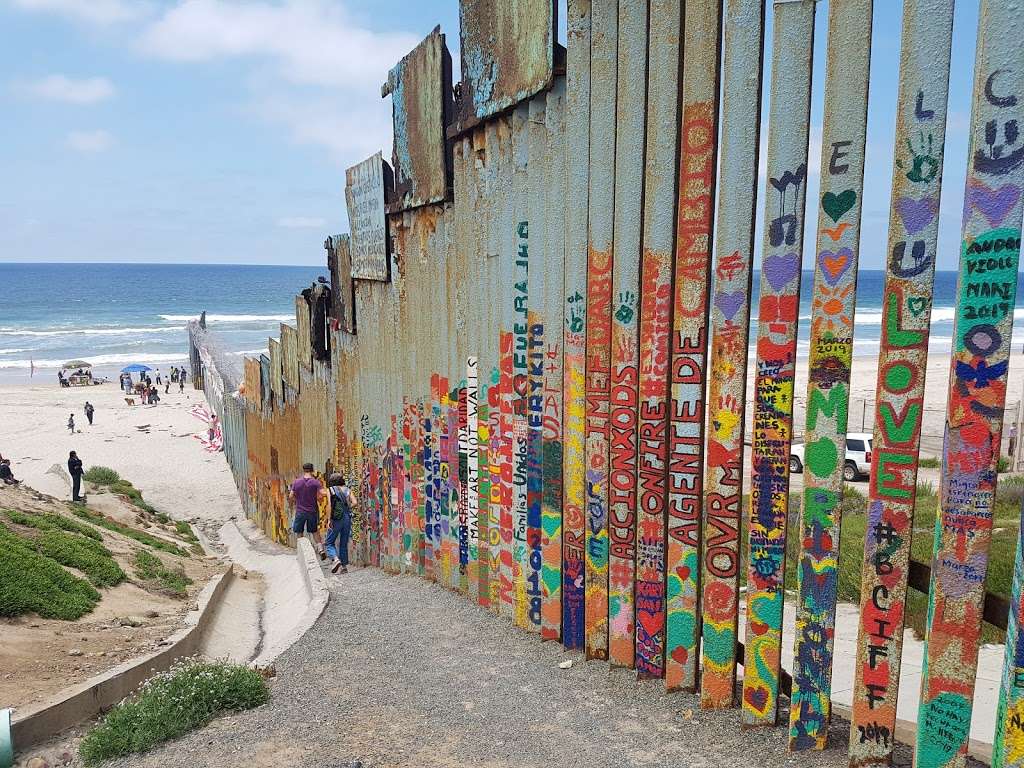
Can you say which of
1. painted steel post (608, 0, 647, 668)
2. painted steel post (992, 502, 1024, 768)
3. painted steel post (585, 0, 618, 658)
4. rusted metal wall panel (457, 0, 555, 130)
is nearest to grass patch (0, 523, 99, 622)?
painted steel post (585, 0, 618, 658)

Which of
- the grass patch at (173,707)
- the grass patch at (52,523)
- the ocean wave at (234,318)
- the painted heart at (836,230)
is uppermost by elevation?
the painted heart at (836,230)

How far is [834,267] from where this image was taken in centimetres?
400

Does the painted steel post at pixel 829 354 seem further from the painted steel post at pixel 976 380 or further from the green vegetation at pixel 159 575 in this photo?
the green vegetation at pixel 159 575

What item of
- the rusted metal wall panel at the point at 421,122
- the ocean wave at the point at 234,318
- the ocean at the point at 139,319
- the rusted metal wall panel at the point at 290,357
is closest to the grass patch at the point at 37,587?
the rusted metal wall panel at the point at 421,122

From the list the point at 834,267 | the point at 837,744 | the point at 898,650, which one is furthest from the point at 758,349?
the point at 837,744

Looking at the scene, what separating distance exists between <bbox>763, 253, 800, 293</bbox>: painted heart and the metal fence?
11 mm

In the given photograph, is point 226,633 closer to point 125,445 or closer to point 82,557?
point 82,557

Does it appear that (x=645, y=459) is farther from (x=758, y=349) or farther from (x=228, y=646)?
(x=228, y=646)

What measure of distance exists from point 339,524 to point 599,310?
6.46 meters

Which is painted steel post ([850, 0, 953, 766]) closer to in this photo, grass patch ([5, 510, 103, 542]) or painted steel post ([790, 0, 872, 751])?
painted steel post ([790, 0, 872, 751])

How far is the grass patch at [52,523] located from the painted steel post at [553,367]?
27.9 ft

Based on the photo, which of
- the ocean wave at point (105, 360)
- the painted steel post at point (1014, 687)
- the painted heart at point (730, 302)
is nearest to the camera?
the painted steel post at point (1014, 687)

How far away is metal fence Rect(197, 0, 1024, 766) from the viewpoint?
3.64 meters

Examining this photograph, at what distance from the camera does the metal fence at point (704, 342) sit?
364 centimetres
